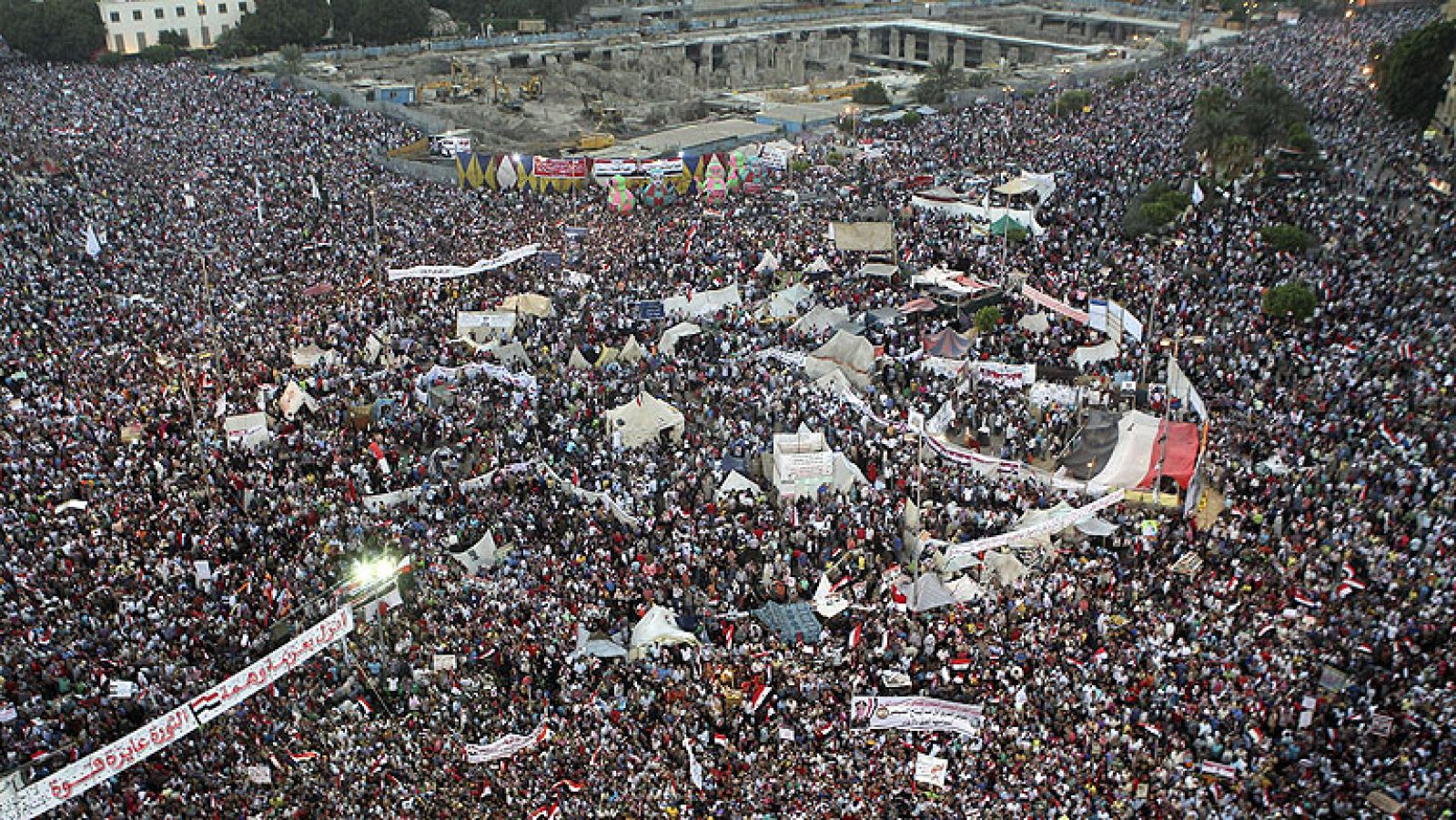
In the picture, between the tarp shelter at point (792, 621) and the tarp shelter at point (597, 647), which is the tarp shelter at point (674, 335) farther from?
the tarp shelter at point (597, 647)

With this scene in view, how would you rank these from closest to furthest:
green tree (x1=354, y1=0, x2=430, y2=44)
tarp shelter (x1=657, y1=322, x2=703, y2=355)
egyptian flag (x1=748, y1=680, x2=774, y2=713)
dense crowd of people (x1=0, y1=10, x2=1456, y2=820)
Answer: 1. dense crowd of people (x1=0, y1=10, x2=1456, y2=820)
2. egyptian flag (x1=748, y1=680, x2=774, y2=713)
3. tarp shelter (x1=657, y1=322, x2=703, y2=355)
4. green tree (x1=354, y1=0, x2=430, y2=44)

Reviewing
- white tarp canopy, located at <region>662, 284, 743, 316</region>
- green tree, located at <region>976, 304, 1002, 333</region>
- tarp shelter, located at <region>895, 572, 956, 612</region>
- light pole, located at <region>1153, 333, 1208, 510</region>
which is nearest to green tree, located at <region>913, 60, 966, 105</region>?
white tarp canopy, located at <region>662, 284, 743, 316</region>

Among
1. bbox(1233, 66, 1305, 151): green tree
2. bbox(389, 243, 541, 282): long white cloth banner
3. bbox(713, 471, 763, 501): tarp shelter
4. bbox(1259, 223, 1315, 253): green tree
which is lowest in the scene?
bbox(713, 471, 763, 501): tarp shelter

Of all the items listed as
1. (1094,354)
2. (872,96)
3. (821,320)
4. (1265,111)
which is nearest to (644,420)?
(821,320)

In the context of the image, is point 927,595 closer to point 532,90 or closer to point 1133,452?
point 1133,452

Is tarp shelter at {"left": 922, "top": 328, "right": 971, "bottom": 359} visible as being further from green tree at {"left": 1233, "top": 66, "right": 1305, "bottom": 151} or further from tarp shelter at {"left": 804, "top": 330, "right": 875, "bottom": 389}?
green tree at {"left": 1233, "top": 66, "right": 1305, "bottom": 151}

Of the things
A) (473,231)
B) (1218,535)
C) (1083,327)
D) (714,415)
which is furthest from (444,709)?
(473,231)
